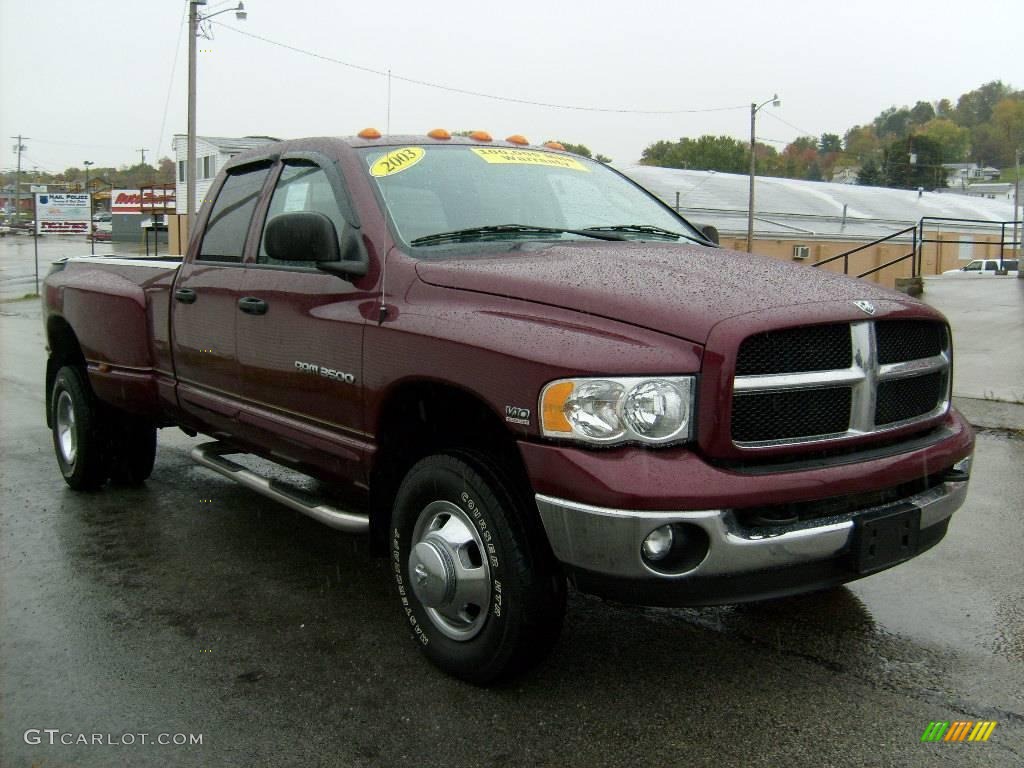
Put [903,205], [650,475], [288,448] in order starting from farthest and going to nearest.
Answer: [903,205] → [288,448] → [650,475]

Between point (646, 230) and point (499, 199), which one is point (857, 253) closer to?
point (646, 230)

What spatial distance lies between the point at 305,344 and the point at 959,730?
2.66 metres

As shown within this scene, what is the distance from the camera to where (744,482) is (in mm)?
2830

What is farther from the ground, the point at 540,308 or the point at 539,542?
the point at 540,308

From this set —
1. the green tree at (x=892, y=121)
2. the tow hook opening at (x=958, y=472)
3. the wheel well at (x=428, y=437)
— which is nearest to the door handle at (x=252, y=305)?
the wheel well at (x=428, y=437)

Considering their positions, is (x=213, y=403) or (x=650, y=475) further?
(x=213, y=403)

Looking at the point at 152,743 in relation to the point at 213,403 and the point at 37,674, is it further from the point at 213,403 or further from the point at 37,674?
the point at 213,403

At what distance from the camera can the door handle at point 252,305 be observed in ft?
14.0

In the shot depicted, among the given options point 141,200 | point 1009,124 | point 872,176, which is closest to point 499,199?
point 141,200

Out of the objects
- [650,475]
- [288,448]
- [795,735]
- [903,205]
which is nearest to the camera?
[650,475]

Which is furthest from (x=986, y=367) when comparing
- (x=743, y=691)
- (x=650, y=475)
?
(x=650, y=475)

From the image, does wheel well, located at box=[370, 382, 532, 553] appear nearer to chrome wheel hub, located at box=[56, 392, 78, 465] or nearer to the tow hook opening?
the tow hook opening

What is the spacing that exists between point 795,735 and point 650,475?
969mm

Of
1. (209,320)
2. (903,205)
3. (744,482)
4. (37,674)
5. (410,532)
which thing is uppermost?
(903,205)
